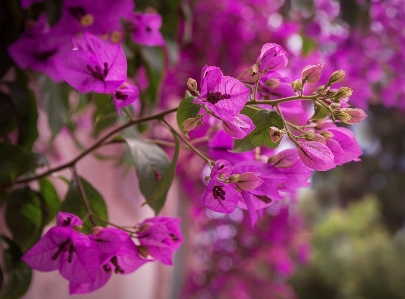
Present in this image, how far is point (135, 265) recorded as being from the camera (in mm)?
356

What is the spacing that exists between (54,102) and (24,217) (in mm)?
170

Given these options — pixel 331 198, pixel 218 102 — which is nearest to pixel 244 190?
pixel 218 102

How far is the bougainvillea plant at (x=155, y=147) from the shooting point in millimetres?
288

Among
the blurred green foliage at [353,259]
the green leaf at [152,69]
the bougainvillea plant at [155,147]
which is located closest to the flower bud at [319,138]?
the bougainvillea plant at [155,147]

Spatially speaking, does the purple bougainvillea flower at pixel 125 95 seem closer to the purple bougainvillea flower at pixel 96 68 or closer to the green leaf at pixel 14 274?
the purple bougainvillea flower at pixel 96 68

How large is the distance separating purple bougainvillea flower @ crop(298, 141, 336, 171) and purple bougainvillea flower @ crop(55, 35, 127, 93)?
136mm

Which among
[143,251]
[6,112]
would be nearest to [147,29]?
[6,112]

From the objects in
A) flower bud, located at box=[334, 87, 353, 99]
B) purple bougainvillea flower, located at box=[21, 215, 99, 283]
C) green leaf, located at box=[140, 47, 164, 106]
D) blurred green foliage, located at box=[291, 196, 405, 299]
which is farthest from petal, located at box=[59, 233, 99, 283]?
blurred green foliage, located at box=[291, 196, 405, 299]

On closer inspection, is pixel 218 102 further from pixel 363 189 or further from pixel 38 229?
pixel 363 189

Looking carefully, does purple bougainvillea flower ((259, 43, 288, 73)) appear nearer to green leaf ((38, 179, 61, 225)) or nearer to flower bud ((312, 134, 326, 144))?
flower bud ((312, 134, 326, 144))

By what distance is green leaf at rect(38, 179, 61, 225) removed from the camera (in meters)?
0.48

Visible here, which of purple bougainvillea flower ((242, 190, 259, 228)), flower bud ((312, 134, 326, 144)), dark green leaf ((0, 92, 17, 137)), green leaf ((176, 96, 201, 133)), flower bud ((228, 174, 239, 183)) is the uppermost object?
flower bud ((312, 134, 326, 144))

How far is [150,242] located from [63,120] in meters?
0.29

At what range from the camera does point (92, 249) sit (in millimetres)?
329
